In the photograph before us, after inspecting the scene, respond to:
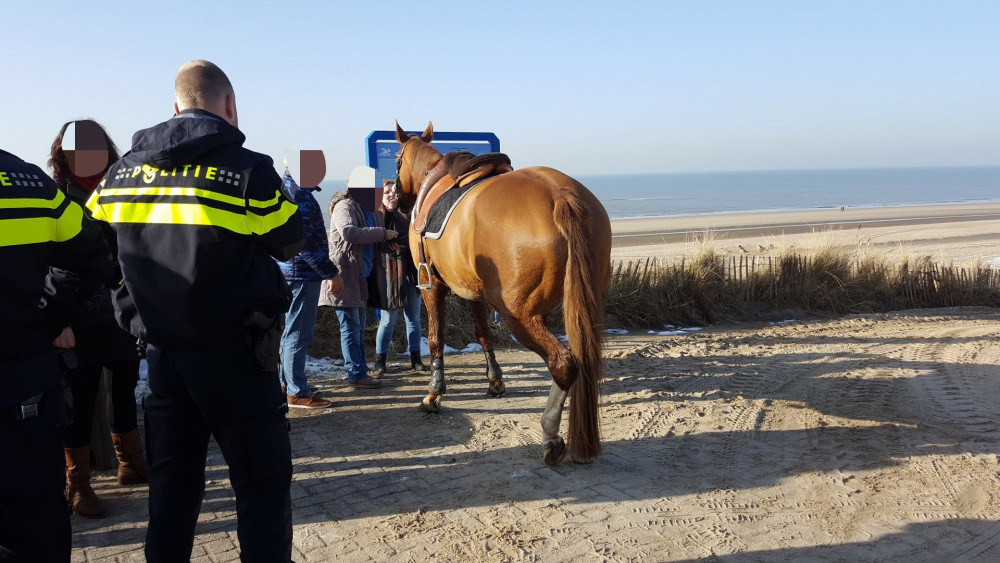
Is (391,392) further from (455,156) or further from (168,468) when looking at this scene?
(168,468)

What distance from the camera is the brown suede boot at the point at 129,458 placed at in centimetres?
411

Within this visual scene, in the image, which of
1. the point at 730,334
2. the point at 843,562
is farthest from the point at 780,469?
the point at 730,334

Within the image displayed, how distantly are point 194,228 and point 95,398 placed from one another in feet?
7.64

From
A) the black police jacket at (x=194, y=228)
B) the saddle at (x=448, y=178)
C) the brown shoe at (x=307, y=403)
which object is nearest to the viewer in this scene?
the black police jacket at (x=194, y=228)

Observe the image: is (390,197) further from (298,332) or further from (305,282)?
(298,332)

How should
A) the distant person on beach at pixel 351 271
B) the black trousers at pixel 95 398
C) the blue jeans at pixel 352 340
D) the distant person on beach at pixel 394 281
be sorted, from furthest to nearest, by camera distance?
the distant person on beach at pixel 394 281 < the blue jeans at pixel 352 340 < the distant person on beach at pixel 351 271 < the black trousers at pixel 95 398

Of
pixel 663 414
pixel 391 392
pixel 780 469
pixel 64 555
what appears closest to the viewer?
pixel 64 555

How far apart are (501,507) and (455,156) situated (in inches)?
111

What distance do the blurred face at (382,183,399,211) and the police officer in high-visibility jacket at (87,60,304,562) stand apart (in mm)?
4123

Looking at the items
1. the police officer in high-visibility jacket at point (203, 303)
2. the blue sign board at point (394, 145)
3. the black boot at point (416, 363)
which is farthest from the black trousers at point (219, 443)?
the blue sign board at point (394, 145)

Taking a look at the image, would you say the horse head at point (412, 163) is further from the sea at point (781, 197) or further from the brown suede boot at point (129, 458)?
the sea at point (781, 197)

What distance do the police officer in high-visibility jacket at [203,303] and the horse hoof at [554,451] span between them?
2088 mm

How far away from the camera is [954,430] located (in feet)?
15.9

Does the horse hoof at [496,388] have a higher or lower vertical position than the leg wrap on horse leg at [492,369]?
lower
